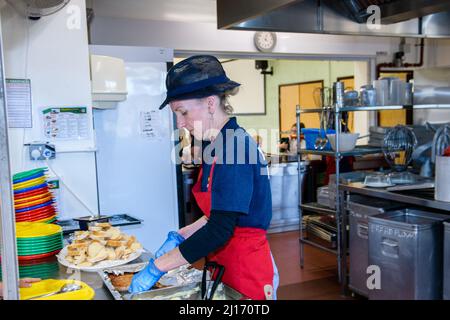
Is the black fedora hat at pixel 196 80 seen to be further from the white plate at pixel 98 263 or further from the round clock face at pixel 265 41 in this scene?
the round clock face at pixel 265 41

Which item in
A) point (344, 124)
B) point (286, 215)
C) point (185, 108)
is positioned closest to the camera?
point (185, 108)

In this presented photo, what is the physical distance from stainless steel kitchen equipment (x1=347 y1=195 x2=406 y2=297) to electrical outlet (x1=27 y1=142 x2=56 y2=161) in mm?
2202

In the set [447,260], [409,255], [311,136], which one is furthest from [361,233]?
[311,136]

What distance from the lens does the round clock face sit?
524 cm

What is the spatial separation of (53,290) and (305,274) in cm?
307

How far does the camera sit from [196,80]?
149cm

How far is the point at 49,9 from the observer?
7.73 ft

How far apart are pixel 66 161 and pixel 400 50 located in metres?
5.22

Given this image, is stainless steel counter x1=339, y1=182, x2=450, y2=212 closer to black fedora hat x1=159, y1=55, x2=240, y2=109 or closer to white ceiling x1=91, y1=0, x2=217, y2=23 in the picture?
black fedora hat x1=159, y1=55, x2=240, y2=109

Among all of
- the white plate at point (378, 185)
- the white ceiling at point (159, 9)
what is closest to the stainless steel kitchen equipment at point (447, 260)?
the white plate at point (378, 185)

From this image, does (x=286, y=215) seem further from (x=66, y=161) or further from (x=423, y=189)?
(x=66, y=161)

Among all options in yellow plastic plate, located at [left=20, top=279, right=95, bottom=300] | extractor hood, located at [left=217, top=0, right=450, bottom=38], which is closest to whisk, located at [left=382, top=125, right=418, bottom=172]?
extractor hood, located at [left=217, top=0, right=450, bottom=38]

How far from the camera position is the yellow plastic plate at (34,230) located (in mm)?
1755

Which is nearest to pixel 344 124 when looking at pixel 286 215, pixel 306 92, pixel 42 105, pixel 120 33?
pixel 286 215
